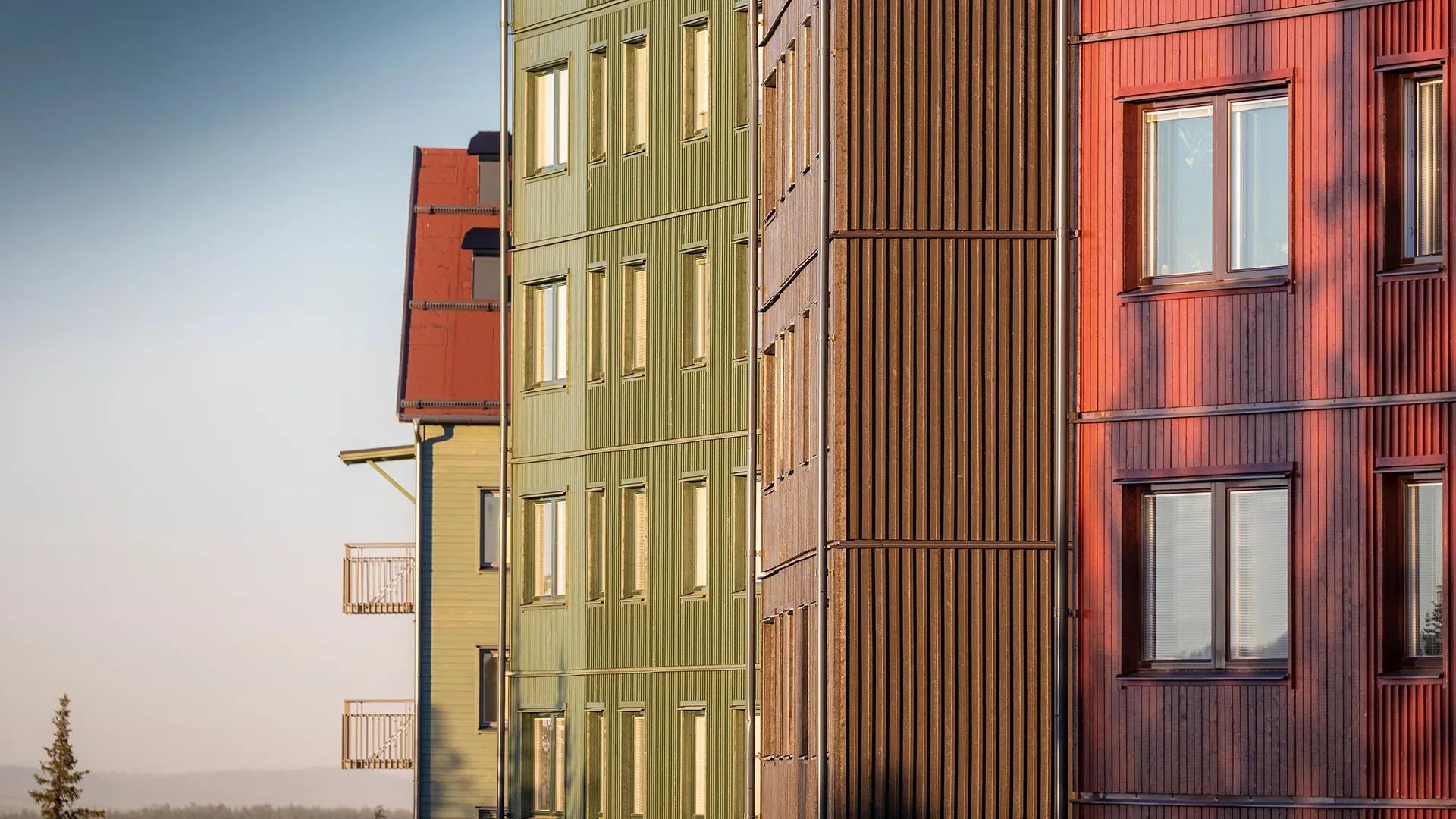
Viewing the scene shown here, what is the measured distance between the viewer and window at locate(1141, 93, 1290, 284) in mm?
23656

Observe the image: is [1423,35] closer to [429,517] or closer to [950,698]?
[950,698]

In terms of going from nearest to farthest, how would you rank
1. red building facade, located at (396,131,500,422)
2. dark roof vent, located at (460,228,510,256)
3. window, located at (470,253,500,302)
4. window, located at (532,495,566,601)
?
window, located at (532,495,566,601) < red building facade, located at (396,131,500,422) < dark roof vent, located at (460,228,510,256) < window, located at (470,253,500,302)

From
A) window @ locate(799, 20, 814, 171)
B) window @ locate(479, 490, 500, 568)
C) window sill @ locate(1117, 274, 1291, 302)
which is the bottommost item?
window @ locate(479, 490, 500, 568)

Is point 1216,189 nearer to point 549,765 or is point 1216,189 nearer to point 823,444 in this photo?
point 823,444

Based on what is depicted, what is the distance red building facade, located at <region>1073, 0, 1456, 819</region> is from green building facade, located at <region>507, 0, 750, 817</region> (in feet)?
42.6

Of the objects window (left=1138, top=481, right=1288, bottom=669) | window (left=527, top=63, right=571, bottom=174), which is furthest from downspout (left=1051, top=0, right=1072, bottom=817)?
window (left=527, top=63, right=571, bottom=174)

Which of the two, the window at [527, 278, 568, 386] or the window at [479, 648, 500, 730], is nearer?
the window at [527, 278, 568, 386]

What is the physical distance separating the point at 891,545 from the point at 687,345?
13908 mm

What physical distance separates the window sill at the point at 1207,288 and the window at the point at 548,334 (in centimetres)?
1828

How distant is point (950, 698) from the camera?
24359mm

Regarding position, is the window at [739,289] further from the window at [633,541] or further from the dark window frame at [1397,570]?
the dark window frame at [1397,570]

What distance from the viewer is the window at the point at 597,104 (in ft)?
132

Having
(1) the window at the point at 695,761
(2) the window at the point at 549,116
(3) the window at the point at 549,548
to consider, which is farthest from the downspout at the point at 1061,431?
(3) the window at the point at 549,548

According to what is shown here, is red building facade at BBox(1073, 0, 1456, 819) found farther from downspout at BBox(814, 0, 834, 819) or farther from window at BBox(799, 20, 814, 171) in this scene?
window at BBox(799, 20, 814, 171)
